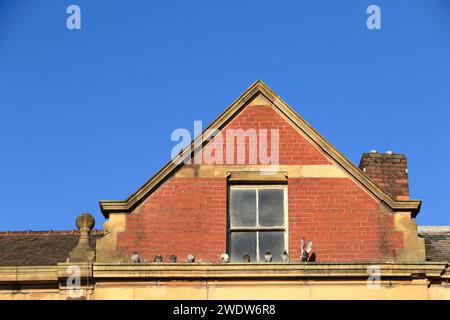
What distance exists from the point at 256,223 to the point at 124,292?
2.87 metres

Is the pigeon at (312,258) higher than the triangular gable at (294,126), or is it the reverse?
the triangular gable at (294,126)

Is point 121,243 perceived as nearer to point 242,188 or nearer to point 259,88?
point 242,188

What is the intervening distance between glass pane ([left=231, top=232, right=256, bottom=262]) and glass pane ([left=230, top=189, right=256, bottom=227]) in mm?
197

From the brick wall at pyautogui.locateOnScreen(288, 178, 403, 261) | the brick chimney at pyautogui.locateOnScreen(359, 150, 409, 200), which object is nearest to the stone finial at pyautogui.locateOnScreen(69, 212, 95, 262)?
the brick wall at pyautogui.locateOnScreen(288, 178, 403, 261)

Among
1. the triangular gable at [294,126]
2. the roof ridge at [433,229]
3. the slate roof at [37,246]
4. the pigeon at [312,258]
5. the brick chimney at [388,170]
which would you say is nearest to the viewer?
the pigeon at [312,258]

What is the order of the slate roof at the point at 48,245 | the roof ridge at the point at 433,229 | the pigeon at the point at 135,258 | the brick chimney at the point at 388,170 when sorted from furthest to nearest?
the roof ridge at the point at 433,229 → the brick chimney at the point at 388,170 → the slate roof at the point at 48,245 → the pigeon at the point at 135,258

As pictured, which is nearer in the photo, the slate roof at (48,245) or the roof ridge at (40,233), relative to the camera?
the slate roof at (48,245)

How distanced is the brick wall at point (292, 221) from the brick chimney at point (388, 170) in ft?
12.5

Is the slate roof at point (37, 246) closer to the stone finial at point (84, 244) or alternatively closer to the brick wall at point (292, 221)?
the stone finial at point (84, 244)

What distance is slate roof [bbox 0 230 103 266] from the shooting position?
76.0 feet

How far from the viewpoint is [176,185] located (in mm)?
21906

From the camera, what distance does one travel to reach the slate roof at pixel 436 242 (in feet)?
73.4

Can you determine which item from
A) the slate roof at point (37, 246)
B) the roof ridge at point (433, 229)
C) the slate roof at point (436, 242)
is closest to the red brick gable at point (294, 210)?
the slate roof at point (436, 242)
